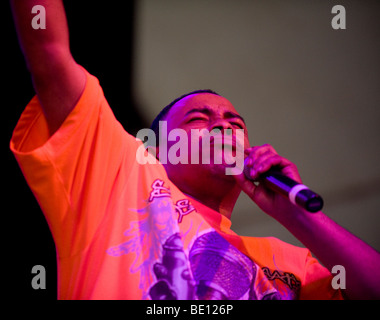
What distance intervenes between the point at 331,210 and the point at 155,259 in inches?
48.9

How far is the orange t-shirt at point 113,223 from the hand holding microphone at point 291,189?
191 millimetres

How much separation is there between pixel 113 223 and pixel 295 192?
404mm

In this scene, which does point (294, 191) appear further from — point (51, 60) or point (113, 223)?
point (51, 60)

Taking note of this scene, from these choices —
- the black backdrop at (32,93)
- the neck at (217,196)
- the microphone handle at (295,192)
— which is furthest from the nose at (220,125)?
the black backdrop at (32,93)

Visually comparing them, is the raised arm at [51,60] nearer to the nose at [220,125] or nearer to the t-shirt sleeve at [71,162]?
the t-shirt sleeve at [71,162]

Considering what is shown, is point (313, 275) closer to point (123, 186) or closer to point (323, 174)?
point (123, 186)

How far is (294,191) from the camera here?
722 millimetres

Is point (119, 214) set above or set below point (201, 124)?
below

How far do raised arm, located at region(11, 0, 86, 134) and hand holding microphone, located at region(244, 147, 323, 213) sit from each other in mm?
446

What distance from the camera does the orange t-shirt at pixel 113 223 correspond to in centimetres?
77

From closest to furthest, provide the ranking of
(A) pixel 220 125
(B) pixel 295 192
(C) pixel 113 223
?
(B) pixel 295 192
(C) pixel 113 223
(A) pixel 220 125

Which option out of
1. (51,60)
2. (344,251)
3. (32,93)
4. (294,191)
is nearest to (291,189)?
(294,191)

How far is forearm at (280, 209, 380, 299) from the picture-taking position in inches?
33.4
